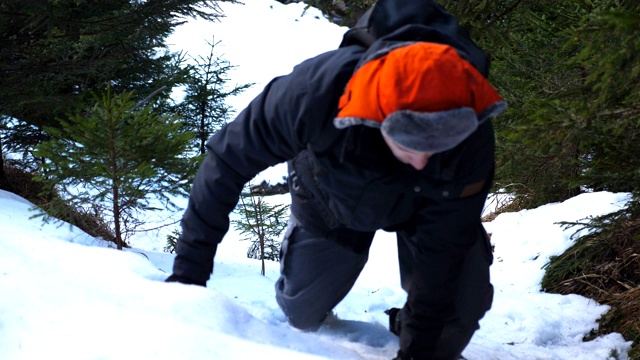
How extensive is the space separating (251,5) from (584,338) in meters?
26.9

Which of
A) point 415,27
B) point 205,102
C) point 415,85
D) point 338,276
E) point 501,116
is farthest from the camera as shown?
point 205,102

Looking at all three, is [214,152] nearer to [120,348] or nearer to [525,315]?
[120,348]

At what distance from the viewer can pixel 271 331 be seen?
2463 millimetres

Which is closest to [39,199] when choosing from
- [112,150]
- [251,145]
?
[112,150]

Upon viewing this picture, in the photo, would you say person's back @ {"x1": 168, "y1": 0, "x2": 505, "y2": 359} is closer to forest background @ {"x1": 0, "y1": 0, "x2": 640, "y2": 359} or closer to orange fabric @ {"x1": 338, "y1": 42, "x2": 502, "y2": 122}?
orange fabric @ {"x1": 338, "y1": 42, "x2": 502, "y2": 122}

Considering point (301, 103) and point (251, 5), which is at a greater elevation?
point (251, 5)

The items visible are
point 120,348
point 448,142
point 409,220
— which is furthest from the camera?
point 409,220

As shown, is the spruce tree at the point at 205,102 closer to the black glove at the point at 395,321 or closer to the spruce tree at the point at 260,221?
the spruce tree at the point at 260,221

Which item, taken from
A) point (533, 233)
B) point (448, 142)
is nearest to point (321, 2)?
point (448, 142)

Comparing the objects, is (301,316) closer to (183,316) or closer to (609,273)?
(183,316)

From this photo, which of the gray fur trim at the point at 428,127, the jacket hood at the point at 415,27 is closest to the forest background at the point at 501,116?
the jacket hood at the point at 415,27

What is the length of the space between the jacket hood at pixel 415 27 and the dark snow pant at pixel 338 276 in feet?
2.95

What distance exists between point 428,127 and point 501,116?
4087mm

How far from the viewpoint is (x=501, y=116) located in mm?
5660
